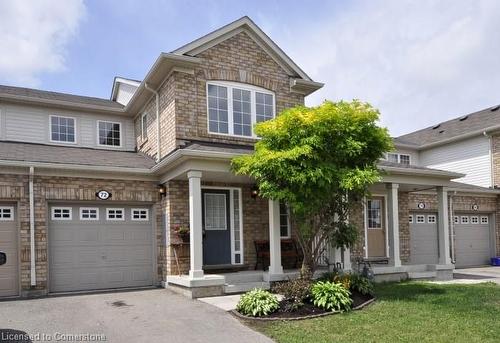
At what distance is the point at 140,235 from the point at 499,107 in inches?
690

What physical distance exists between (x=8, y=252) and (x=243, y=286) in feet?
17.4

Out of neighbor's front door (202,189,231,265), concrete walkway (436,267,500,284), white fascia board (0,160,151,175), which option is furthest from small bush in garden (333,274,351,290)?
white fascia board (0,160,151,175)

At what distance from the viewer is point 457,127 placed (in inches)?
850

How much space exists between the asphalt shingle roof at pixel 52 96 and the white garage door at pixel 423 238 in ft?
35.9

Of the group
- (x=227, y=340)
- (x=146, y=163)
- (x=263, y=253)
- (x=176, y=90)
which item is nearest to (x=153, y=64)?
(x=176, y=90)

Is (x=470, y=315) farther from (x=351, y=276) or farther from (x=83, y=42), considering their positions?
(x=83, y=42)

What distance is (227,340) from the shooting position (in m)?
6.73

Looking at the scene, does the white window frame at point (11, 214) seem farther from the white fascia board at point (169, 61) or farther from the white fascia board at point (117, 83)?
the white fascia board at point (117, 83)

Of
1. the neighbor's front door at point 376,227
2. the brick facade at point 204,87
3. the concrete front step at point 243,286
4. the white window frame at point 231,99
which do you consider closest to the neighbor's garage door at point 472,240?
the neighbor's front door at point 376,227

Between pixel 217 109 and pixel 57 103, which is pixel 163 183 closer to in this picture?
pixel 217 109

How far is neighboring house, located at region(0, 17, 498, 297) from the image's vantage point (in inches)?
410

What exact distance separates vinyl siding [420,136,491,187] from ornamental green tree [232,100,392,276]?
440 inches

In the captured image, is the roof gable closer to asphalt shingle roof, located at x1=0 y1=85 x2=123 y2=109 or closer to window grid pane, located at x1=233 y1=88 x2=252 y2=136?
window grid pane, located at x1=233 y1=88 x2=252 y2=136

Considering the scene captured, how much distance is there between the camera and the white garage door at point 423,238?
1625cm
